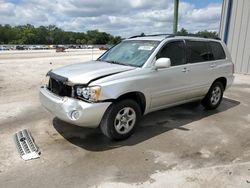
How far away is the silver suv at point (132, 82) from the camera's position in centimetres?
416

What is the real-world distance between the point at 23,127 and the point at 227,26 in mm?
11051

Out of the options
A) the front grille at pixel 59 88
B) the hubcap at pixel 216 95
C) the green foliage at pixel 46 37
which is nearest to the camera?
the front grille at pixel 59 88

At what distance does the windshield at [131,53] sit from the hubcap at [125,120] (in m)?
0.86

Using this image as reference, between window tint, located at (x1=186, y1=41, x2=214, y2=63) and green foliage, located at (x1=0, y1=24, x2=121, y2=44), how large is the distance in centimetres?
9943

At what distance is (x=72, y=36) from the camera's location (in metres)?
120

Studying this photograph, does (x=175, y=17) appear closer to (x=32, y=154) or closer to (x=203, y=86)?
(x=203, y=86)

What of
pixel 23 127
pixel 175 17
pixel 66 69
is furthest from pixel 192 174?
pixel 175 17

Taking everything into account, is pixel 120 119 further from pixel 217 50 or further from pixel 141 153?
pixel 217 50

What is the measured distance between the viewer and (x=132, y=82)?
14.8 feet

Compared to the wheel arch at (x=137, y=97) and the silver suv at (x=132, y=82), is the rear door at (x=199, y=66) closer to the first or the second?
the silver suv at (x=132, y=82)

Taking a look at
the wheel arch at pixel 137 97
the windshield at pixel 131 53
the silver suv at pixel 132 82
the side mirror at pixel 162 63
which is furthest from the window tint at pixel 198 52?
the wheel arch at pixel 137 97

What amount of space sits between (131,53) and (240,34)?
9167 millimetres

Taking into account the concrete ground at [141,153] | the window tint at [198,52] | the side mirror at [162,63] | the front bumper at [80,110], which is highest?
the window tint at [198,52]

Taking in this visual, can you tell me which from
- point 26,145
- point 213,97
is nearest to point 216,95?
point 213,97
